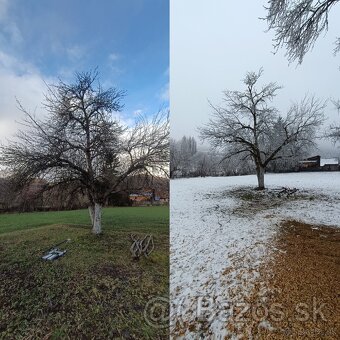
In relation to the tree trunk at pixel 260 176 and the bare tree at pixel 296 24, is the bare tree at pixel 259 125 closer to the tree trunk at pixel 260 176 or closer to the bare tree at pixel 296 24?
the tree trunk at pixel 260 176

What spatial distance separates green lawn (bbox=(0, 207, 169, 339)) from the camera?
1.37 m

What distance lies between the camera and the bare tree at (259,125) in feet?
7.17

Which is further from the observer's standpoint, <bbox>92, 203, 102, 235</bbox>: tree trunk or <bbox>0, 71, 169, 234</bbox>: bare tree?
<bbox>92, 203, 102, 235</bbox>: tree trunk

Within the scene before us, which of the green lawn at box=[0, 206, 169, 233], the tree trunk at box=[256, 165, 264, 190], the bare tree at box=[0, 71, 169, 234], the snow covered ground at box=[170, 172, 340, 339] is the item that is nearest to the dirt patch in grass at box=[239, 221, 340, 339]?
the snow covered ground at box=[170, 172, 340, 339]

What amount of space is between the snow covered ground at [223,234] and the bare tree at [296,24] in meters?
1.08

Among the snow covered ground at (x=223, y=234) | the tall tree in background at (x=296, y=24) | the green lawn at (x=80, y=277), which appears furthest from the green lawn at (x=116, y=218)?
the tall tree in background at (x=296, y=24)

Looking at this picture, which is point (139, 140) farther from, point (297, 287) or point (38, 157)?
point (297, 287)

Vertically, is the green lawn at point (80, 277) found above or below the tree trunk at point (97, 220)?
below

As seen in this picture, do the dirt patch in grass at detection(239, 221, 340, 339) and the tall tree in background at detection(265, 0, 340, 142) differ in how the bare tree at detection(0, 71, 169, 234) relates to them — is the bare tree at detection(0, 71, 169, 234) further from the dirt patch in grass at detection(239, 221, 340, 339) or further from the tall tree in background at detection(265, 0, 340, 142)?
the tall tree in background at detection(265, 0, 340, 142)

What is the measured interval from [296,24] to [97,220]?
226cm

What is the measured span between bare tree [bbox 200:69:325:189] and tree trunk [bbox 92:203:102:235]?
3.22 feet

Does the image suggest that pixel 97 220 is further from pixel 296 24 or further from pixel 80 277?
pixel 296 24

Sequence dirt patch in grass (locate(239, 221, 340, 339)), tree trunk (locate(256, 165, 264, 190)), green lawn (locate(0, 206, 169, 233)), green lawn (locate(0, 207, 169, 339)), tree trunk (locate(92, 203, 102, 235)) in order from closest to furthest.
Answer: dirt patch in grass (locate(239, 221, 340, 339)) < green lawn (locate(0, 207, 169, 339)) < green lawn (locate(0, 206, 169, 233)) < tree trunk (locate(92, 203, 102, 235)) < tree trunk (locate(256, 165, 264, 190))

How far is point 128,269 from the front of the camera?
168cm
